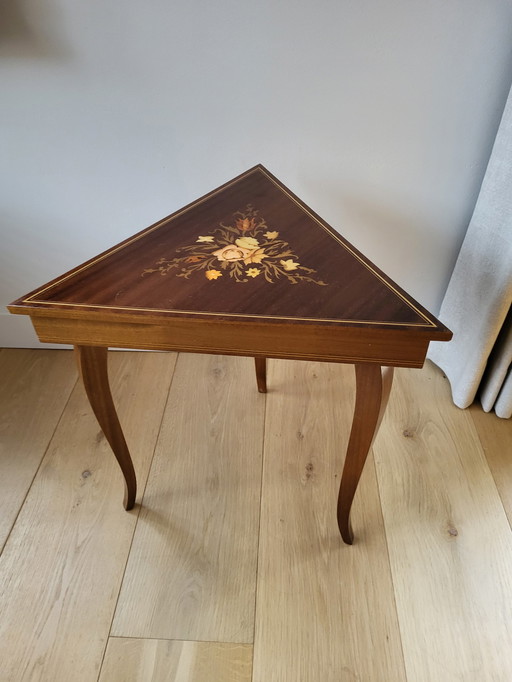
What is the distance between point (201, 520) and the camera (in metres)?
1.12

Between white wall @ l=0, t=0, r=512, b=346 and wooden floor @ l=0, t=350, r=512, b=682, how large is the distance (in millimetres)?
484

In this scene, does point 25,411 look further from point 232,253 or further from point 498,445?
point 498,445

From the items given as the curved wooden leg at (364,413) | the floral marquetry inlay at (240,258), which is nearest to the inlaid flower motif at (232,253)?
the floral marquetry inlay at (240,258)

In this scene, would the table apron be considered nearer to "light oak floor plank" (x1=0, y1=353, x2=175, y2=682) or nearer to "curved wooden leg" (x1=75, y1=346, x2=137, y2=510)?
"curved wooden leg" (x1=75, y1=346, x2=137, y2=510)

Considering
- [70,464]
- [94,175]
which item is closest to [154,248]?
[94,175]

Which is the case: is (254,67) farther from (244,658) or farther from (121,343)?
(244,658)

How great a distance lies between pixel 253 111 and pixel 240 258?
1.68 feet

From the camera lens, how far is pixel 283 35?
41.5 inches

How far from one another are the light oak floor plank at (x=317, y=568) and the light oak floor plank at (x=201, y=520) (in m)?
0.04

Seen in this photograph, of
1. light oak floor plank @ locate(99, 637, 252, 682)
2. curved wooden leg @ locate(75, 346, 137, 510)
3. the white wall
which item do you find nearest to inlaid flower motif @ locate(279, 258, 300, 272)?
curved wooden leg @ locate(75, 346, 137, 510)

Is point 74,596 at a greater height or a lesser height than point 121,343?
lesser

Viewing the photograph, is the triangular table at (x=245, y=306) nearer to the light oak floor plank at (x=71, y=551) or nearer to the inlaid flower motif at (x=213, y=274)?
the inlaid flower motif at (x=213, y=274)

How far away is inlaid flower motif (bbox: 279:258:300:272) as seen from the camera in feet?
2.69

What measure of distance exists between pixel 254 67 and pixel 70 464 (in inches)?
42.0
